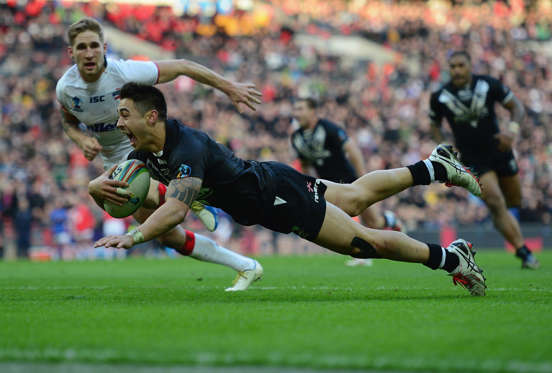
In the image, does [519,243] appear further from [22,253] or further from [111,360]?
[22,253]

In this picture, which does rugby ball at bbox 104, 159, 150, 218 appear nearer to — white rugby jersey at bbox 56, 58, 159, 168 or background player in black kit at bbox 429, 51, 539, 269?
white rugby jersey at bbox 56, 58, 159, 168

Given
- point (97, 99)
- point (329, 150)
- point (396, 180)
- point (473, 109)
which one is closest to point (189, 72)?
point (97, 99)

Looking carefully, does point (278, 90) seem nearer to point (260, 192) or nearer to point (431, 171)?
point (431, 171)

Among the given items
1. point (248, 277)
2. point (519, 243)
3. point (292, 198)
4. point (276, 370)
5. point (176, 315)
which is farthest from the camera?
point (519, 243)

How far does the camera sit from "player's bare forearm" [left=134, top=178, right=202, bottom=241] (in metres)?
5.79

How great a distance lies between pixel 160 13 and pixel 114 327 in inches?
1116

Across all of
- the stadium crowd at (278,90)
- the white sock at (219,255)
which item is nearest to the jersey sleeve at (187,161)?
the white sock at (219,255)

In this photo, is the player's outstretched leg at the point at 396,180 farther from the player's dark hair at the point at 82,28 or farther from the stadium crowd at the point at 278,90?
the stadium crowd at the point at 278,90

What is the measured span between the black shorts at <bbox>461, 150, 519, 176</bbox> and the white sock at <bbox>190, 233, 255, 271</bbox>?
14.9ft

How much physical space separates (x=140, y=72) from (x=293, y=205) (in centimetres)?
225

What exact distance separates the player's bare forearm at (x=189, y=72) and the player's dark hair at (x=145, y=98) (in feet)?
3.08

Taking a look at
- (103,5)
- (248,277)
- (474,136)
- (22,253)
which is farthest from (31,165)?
(248,277)

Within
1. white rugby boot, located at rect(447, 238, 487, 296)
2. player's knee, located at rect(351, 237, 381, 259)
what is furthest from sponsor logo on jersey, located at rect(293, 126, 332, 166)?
player's knee, located at rect(351, 237, 381, 259)

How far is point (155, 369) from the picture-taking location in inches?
140
